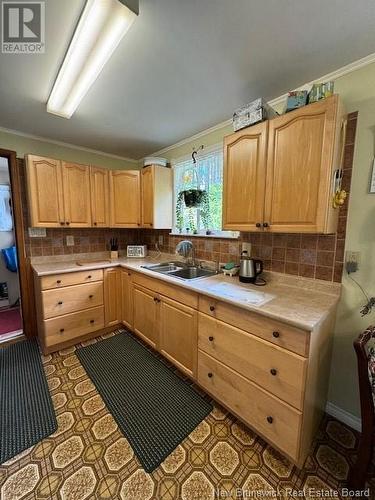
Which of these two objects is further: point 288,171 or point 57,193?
point 57,193

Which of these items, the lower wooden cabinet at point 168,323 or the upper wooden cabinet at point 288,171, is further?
the lower wooden cabinet at point 168,323

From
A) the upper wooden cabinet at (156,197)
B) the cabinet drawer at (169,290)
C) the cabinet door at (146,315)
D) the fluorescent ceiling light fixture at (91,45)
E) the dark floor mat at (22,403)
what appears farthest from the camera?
the upper wooden cabinet at (156,197)

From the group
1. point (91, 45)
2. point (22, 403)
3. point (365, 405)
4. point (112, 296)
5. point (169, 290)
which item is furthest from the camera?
point (112, 296)

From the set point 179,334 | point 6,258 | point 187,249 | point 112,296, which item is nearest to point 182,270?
point 187,249

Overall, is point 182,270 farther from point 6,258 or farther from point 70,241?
point 6,258

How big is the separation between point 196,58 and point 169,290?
1.70 m

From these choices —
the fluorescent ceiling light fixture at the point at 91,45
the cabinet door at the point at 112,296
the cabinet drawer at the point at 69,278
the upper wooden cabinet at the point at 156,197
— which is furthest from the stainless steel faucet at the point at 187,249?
the fluorescent ceiling light fixture at the point at 91,45

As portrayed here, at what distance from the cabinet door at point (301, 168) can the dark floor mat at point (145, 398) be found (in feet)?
4.99

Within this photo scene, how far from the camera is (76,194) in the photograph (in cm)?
255

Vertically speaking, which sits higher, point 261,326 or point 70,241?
point 70,241

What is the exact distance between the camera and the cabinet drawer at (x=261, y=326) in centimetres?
110

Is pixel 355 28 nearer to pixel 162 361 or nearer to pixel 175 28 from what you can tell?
pixel 175 28

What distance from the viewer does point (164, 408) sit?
1593 millimetres

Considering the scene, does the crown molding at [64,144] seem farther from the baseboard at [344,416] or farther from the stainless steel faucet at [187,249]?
the baseboard at [344,416]
